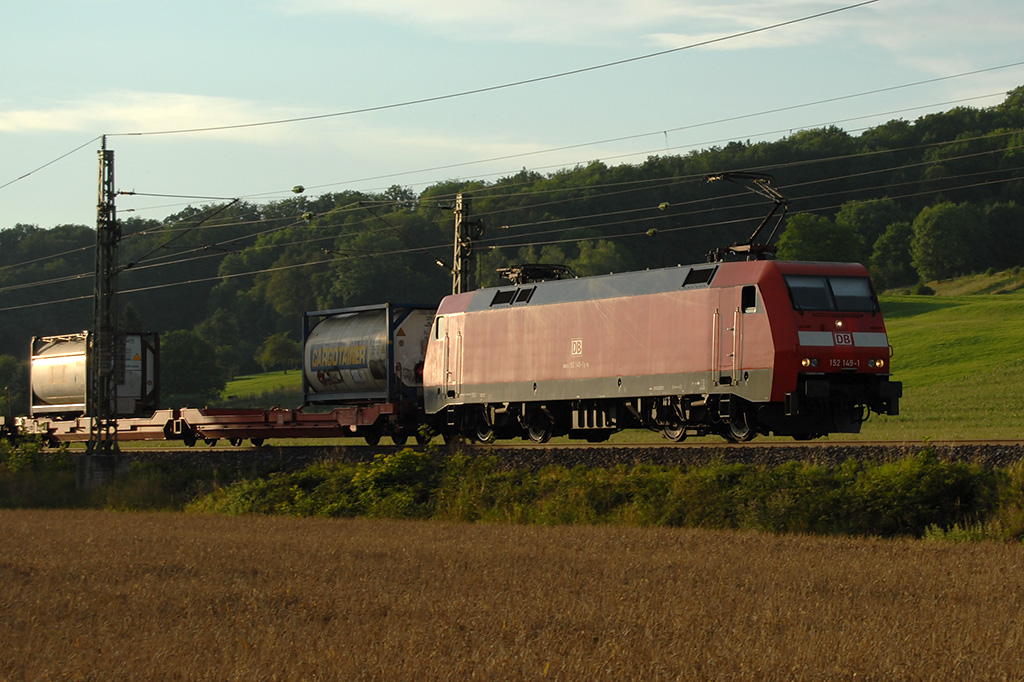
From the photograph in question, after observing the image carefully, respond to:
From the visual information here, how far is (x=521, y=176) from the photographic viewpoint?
119 meters

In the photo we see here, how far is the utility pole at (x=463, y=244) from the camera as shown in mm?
38250

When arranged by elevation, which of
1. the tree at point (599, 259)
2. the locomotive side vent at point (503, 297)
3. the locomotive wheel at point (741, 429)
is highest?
the tree at point (599, 259)

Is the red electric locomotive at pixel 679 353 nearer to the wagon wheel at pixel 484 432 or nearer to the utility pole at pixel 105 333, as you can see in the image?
the wagon wheel at pixel 484 432

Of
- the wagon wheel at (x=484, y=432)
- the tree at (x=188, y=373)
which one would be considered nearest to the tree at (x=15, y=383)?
the tree at (x=188, y=373)

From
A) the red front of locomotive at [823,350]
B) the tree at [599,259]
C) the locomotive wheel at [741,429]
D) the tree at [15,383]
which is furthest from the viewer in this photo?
the tree at [599,259]

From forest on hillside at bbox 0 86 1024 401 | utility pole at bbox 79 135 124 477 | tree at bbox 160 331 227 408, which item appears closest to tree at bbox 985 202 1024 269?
forest on hillside at bbox 0 86 1024 401

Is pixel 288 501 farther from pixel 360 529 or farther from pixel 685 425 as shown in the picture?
pixel 685 425

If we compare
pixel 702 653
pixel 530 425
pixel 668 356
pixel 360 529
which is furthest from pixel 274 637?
pixel 530 425

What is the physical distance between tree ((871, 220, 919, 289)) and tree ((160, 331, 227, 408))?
2357 inches

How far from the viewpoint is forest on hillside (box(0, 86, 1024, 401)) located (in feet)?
339

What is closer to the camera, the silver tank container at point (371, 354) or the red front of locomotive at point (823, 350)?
the red front of locomotive at point (823, 350)

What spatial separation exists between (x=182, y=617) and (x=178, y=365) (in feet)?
282

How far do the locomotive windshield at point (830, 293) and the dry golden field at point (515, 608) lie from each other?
826 cm

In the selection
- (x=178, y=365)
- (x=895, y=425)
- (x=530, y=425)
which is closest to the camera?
(x=530, y=425)
